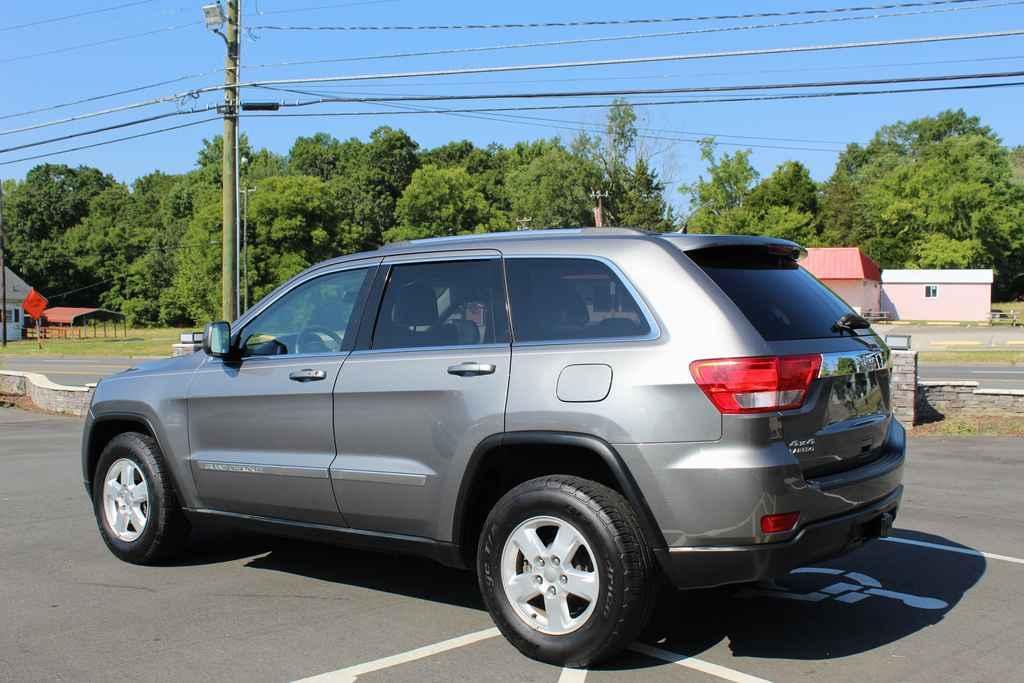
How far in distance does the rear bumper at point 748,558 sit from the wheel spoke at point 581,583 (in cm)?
32

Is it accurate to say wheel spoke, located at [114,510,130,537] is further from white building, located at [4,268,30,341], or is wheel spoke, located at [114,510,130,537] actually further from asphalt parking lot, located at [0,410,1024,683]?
white building, located at [4,268,30,341]

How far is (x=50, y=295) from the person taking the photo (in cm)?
10044

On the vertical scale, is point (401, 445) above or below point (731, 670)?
above

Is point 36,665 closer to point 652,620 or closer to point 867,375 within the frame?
point 652,620

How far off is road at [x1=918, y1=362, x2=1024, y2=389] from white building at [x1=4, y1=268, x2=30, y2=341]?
216 ft

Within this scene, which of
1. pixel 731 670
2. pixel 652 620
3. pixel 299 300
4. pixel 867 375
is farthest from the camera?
pixel 299 300

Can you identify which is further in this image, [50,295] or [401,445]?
[50,295]

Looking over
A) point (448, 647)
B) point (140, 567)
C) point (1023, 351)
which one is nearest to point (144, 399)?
point (140, 567)

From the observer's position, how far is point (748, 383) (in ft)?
13.7

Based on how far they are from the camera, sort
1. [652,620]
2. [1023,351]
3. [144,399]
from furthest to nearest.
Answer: [1023,351] < [144,399] < [652,620]

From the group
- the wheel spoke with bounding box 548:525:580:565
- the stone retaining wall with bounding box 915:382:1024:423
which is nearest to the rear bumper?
the wheel spoke with bounding box 548:525:580:565

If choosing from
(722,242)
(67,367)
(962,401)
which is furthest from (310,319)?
(67,367)

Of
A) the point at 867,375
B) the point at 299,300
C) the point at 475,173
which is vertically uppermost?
the point at 475,173

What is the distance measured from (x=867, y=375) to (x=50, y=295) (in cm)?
10723
